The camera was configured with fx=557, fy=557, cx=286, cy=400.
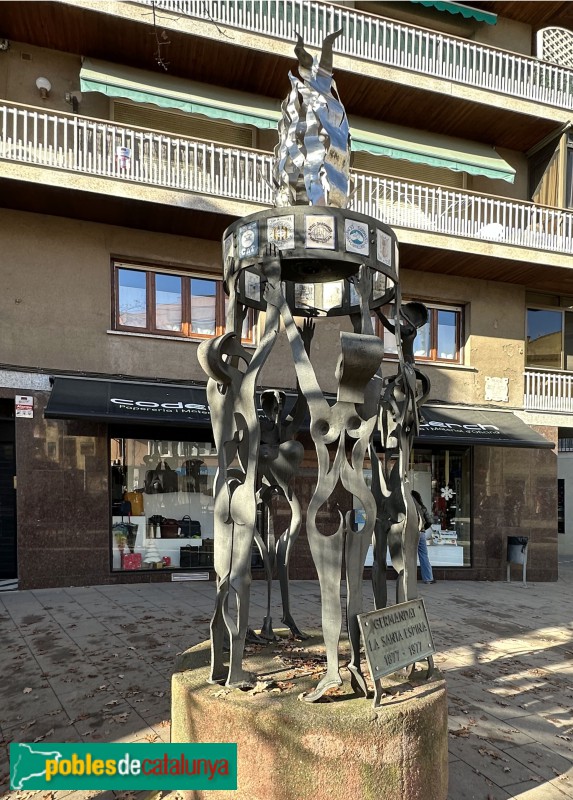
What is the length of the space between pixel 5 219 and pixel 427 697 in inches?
403

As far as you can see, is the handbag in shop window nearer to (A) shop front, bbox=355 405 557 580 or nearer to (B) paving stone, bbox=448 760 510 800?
(A) shop front, bbox=355 405 557 580

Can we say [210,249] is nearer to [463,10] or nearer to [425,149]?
[425,149]

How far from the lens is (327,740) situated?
302 cm

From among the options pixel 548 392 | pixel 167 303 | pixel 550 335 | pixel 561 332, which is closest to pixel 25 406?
pixel 167 303

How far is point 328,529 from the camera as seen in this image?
37.8 feet

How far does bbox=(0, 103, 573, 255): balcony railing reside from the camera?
10.0 meters

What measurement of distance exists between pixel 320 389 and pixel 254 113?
9577 millimetres

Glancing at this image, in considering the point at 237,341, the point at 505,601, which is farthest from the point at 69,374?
the point at 505,601

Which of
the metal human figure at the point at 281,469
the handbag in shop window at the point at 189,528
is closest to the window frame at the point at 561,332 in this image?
the handbag in shop window at the point at 189,528

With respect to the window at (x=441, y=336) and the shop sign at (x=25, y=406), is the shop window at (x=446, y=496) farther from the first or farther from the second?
the shop sign at (x=25, y=406)

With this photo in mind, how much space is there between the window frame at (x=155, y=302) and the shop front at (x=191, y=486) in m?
1.18

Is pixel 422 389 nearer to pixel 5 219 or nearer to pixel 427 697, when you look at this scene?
pixel 427 697

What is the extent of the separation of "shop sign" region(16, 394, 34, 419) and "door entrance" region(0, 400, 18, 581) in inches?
28.8

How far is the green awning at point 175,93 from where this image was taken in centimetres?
1036
